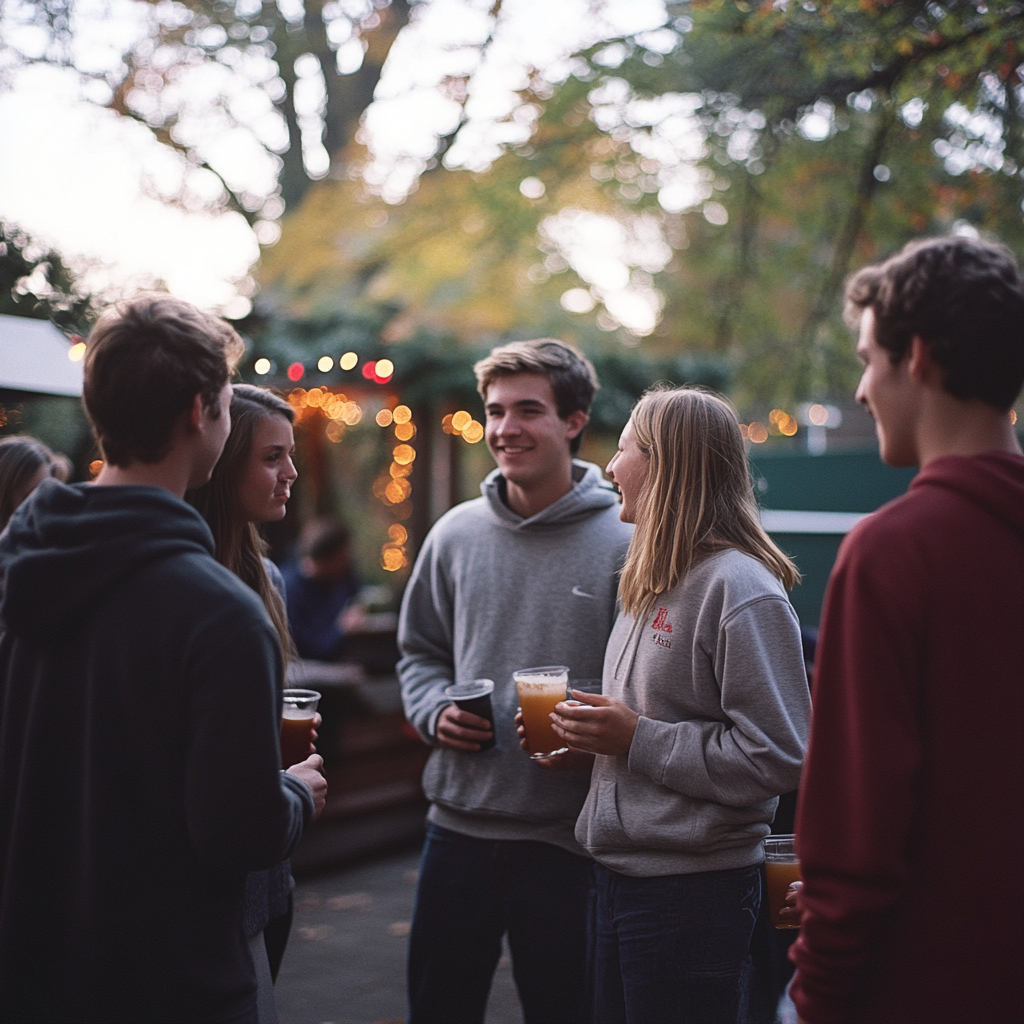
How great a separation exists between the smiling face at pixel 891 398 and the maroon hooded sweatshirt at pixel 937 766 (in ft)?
0.40

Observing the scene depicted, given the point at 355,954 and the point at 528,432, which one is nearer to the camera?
the point at 528,432

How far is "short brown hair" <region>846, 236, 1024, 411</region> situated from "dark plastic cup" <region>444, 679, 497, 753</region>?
153cm

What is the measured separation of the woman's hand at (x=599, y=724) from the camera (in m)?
2.22

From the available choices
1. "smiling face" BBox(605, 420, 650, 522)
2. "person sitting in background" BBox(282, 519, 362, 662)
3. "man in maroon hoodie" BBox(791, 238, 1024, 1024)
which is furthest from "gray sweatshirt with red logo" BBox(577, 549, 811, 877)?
"person sitting in background" BBox(282, 519, 362, 662)

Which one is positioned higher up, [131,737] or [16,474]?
[16,474]

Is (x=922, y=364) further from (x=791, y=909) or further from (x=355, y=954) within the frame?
(x=355, y=954)

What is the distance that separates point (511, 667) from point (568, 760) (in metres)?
0.44

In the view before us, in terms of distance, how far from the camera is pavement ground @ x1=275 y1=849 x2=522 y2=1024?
4.23 metres

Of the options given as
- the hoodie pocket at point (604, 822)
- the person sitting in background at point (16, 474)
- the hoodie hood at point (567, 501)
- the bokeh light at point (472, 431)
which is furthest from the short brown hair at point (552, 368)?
the bokeh light at point (472, 431)

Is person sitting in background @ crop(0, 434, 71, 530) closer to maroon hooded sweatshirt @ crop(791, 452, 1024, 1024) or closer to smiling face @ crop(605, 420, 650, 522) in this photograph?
smiling face @ crop(605, 420, 650, 522)

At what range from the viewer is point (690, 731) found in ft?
7.20

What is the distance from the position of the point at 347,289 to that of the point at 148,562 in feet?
34.1

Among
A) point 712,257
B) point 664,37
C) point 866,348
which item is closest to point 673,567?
point 866,348

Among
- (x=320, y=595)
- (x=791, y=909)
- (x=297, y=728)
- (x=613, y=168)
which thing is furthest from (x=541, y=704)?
(x=613, y=168)
